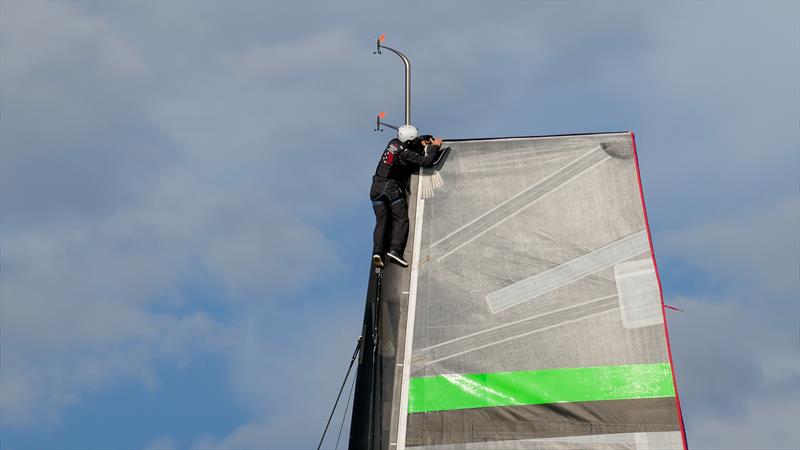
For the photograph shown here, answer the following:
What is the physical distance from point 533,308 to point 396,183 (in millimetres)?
2948

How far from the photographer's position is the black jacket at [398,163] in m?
21.6

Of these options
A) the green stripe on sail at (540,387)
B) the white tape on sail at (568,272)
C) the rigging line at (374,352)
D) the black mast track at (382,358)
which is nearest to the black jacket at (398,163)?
the black mast track at (382,358)

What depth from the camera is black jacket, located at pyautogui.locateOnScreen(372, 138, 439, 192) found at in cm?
2161

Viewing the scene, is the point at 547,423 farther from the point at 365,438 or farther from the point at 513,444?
the point at 365,438

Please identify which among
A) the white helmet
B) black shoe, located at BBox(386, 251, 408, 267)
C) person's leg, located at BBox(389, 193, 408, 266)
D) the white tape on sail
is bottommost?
the white tape on sail

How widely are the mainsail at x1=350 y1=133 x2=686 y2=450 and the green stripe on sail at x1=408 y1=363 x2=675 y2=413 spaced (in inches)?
0.8

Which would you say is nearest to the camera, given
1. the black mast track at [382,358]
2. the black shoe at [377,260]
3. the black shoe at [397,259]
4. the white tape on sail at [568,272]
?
the white tape on sail at [568,272]

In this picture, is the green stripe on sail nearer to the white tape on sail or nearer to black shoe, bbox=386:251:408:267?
the white tape on sail

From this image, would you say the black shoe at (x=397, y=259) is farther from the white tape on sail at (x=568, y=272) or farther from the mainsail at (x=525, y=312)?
the white tape on sail at (x=568, y=272)

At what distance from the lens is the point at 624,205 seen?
68.8 ft

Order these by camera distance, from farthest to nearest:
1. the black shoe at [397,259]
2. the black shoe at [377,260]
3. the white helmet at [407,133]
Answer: the white helmet at [407,133], the black shoe at [377,260], the black shoe at [397,259]

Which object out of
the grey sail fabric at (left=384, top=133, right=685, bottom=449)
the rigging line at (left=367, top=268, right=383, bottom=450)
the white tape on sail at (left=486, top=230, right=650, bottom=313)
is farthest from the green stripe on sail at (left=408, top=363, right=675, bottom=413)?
the white tape on sail at (left=486, top=230, right=650, bottom=313)

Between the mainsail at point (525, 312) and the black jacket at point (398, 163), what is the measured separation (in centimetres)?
36

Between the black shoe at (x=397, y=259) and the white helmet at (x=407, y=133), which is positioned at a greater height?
the white helmet at (x=407, y=133)
